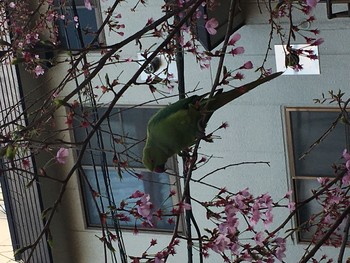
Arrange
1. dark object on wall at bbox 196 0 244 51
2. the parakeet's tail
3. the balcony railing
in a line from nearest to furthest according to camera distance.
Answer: the parakeet's tail → dark object on wall at bbox 196 0 244 51 → the balcony railing

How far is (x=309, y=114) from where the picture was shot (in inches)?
195

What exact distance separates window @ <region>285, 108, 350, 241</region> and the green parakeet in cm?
339

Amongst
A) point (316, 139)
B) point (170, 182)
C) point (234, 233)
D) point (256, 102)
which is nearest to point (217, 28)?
point (256, 102)

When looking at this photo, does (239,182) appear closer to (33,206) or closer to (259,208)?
(33,206)

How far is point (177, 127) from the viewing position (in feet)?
5.11

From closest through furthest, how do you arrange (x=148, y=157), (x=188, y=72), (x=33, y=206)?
(x=148, y=157)
(x=188, y=72)
(x=33, y=206)

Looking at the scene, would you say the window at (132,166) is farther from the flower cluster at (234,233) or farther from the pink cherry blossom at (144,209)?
the pink cherry blossom at (144,209)

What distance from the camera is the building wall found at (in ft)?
15.6

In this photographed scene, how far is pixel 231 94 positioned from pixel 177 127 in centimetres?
14

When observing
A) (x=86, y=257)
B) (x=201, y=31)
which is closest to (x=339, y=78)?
(x=201, y=31)

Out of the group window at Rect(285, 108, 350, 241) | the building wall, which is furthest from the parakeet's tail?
window at Rect(285, 108, 350, 241)

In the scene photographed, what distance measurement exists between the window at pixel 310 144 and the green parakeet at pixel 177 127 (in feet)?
11.1

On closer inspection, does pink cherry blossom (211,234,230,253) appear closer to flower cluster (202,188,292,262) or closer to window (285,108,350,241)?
flower cluster (202,188,292,262)

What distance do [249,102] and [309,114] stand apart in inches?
15.0
